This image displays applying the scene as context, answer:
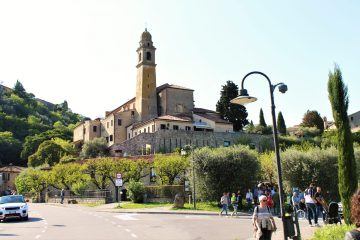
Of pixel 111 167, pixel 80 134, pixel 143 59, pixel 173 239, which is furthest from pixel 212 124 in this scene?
pixel 173 239

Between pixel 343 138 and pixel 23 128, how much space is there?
13816cm

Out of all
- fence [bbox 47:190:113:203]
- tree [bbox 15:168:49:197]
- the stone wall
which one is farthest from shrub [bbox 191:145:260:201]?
tree [bbox 15:168:49:197]

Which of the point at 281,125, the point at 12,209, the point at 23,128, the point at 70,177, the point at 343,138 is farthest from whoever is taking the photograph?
the point at 23,128

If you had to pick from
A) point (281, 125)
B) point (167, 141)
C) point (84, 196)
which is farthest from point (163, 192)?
point (281, 125)

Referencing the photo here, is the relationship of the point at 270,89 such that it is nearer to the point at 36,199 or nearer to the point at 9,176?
the point at 36,199

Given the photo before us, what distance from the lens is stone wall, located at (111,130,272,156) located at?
67.8m

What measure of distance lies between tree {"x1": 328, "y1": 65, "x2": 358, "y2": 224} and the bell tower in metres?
69.3

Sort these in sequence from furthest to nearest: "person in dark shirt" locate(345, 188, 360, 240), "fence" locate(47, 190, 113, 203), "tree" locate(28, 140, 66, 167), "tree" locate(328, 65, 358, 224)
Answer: "tree" locate(28, 140, 66, 167)
"fence" locate(47, 190, 113, 203)
"tree" locate(328, 65, 358, 224)
"person in dark shirt" locate(345, 188, 360, 240)

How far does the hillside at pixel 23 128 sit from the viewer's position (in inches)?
4474

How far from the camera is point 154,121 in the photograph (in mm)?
73500

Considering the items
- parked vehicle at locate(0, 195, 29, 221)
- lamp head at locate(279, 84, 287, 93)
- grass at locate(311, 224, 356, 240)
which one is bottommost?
grass at locate(311, 224, 356, 240)

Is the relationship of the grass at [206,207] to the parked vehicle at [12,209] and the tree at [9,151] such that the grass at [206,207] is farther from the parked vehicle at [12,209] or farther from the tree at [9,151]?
the tree at [9,151]

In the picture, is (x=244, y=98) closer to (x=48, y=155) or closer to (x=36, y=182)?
(x=36, y=182)

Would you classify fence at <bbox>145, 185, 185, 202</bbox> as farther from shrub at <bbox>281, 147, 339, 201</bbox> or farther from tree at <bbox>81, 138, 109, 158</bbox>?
tree at <bbox>81, 138, 109, 158</bbox>
